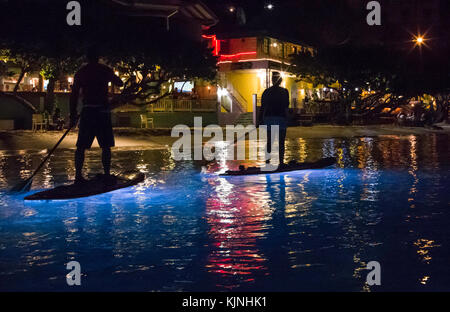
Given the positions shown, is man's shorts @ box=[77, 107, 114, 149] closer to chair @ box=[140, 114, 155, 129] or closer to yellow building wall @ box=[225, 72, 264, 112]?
chair @ box=[140, 114, 155, 129]

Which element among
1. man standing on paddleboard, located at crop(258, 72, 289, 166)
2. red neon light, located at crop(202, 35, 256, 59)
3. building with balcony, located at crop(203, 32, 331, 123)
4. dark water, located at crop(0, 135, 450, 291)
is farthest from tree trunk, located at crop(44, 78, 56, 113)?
man standing on paddleboard, located at crop(258, 72, 289, 166)

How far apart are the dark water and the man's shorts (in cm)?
104

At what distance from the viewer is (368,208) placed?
27.0ft

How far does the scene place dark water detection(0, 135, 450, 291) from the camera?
15.7ft

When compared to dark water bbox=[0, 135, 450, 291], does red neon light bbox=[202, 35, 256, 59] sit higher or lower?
higher

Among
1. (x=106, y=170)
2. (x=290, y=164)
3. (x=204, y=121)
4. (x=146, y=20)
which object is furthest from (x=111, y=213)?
(x=204, y=121)

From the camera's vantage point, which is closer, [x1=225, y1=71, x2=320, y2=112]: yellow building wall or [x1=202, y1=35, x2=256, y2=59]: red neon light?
[x1=202, y1=35, x2=256, y2=59]: red neon light

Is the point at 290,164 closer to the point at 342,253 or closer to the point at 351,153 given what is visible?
the point at 351,153

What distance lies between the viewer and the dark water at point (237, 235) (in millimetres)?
4793

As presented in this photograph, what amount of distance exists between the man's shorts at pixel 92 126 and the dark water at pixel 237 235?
104 centimetres

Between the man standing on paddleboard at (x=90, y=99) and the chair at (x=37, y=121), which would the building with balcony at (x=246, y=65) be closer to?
the chair at (x=37, y=121)

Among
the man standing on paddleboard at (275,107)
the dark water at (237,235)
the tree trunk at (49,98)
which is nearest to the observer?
the dark water at (237,235)

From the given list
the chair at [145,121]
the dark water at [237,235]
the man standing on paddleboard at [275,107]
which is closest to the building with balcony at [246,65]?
the chair at [145,121]
